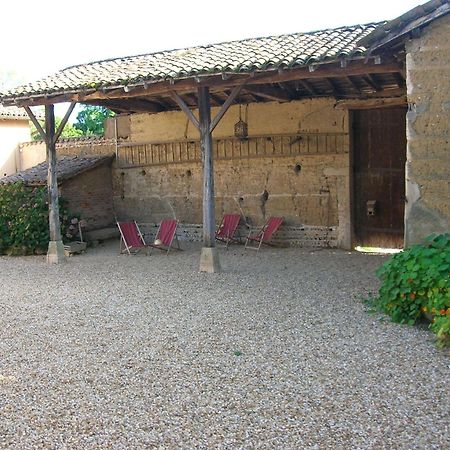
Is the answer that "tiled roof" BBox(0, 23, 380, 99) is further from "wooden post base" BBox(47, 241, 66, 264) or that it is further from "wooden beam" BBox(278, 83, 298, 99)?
"wooden post base" BBox(47, 241, 66, 264)

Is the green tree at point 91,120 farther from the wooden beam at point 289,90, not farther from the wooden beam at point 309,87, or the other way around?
the wooden beam at point 309,87

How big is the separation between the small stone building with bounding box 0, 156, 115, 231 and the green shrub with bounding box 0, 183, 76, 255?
0.31 metres

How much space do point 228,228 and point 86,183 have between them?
347 centimetres

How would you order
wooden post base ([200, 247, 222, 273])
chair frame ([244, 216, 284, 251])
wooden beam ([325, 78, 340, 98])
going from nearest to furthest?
wooden post base ([200, 247, 222, 273]), wooden beam ([325, 78, 340, 98]), chair frame ([244, 216, 284, 251])

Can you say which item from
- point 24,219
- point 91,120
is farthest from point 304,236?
point 91,120

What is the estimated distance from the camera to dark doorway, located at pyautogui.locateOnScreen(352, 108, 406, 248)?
34.7 ft

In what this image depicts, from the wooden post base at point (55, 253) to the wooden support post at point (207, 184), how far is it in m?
3.13

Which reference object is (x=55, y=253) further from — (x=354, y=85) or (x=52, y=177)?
(x=354, y=85)

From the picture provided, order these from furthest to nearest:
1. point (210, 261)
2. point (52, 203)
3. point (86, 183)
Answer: point (86, 183) → point (52, 203) → point (210, 261)

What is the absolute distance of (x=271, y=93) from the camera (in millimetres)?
10008

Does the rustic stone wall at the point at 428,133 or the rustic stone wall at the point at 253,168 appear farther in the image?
the rustic stone wall at the point at 253,168

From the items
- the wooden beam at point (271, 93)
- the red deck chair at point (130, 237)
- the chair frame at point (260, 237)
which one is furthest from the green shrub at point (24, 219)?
the wooden beam at point (271, 93)

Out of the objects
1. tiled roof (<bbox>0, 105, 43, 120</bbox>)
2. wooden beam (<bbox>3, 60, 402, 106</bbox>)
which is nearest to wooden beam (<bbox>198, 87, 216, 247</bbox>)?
wooden beam (<bbox>3, 60, 402, 106</bbox>)

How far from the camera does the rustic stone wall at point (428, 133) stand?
6.35 metres
